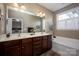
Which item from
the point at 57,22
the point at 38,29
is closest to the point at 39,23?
the point at 38,29

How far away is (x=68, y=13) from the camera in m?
1.76

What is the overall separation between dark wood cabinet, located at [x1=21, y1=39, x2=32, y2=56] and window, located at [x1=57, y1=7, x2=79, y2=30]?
667 mm

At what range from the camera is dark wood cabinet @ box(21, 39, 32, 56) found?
1.70 meters

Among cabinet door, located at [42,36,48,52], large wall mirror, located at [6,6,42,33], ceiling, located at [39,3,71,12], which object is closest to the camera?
large wall mirror, located at [6,6,42,33]

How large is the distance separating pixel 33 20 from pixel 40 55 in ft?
2.29

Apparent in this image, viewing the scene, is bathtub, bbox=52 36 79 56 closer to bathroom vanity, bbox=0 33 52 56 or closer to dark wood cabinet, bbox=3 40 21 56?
bathroom vanity, bbox=0 33 52 56

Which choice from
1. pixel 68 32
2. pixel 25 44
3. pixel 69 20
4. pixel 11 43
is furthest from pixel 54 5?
pixel 11 43

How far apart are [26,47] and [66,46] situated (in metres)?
0.77

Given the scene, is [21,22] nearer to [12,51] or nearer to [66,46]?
[12,51]

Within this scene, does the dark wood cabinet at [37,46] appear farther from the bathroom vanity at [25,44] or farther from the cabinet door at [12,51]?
the cabinet door at [12,51]

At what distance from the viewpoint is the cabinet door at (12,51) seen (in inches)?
60.5

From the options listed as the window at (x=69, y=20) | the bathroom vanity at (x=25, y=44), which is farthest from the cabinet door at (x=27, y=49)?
the window at (x=69, y=20)

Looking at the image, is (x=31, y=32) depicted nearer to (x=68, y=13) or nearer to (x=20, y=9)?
(x=20, y=9)

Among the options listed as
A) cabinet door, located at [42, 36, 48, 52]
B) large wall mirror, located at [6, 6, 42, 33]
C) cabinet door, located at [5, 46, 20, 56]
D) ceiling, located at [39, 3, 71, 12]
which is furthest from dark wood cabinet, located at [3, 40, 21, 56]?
ceiling, located at [39, 3, 71, 12]
